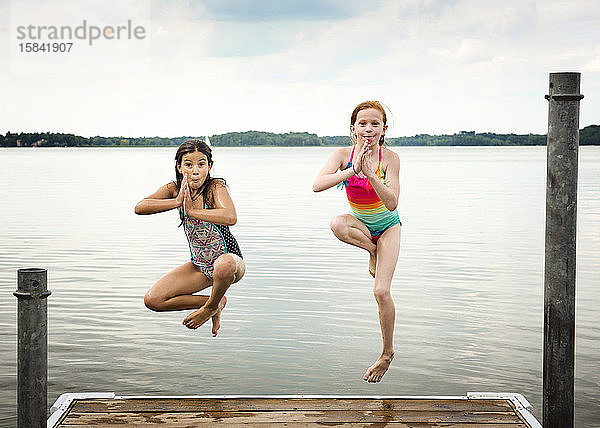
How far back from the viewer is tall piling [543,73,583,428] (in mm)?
7188

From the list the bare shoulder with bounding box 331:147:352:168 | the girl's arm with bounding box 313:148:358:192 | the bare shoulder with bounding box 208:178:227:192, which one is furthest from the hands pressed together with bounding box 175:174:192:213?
the bare shoulder with bounding box 331:147:352:168

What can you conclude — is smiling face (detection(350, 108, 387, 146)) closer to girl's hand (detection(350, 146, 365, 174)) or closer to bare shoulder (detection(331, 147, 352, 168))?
bare shoulder (detection(331, 147, 352, 168))

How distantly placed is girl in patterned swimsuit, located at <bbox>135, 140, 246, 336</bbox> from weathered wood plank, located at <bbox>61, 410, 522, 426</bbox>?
1.20 metres

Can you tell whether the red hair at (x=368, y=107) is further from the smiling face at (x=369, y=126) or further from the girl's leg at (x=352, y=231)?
the girl's leg at (x=352, y=231)

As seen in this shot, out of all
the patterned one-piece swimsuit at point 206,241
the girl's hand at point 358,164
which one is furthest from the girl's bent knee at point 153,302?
the girl's hand at point 358,164

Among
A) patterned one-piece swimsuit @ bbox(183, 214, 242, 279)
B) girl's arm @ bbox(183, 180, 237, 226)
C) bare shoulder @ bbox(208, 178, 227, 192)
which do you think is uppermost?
bare shoulder @ bbox(208, 178, 227, 192)

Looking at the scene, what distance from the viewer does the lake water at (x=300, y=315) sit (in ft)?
37.0

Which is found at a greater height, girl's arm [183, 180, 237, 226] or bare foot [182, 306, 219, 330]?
girl's arm [183, 180, 237, 226]

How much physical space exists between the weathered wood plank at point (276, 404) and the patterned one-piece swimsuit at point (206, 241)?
169 centimetres

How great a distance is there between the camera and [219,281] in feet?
21.4

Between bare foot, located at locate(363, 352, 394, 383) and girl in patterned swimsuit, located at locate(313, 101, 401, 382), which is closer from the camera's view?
girl in patterned swimsuit, located at locate(313, 101, 401, 382)

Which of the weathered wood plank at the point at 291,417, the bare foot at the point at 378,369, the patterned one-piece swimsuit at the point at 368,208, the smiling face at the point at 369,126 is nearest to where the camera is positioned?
the smiling face at the point at 369,126

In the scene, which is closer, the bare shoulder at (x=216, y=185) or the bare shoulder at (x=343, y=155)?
the bare shoulder at (x=216, y=185)

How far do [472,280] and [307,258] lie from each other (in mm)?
3850
